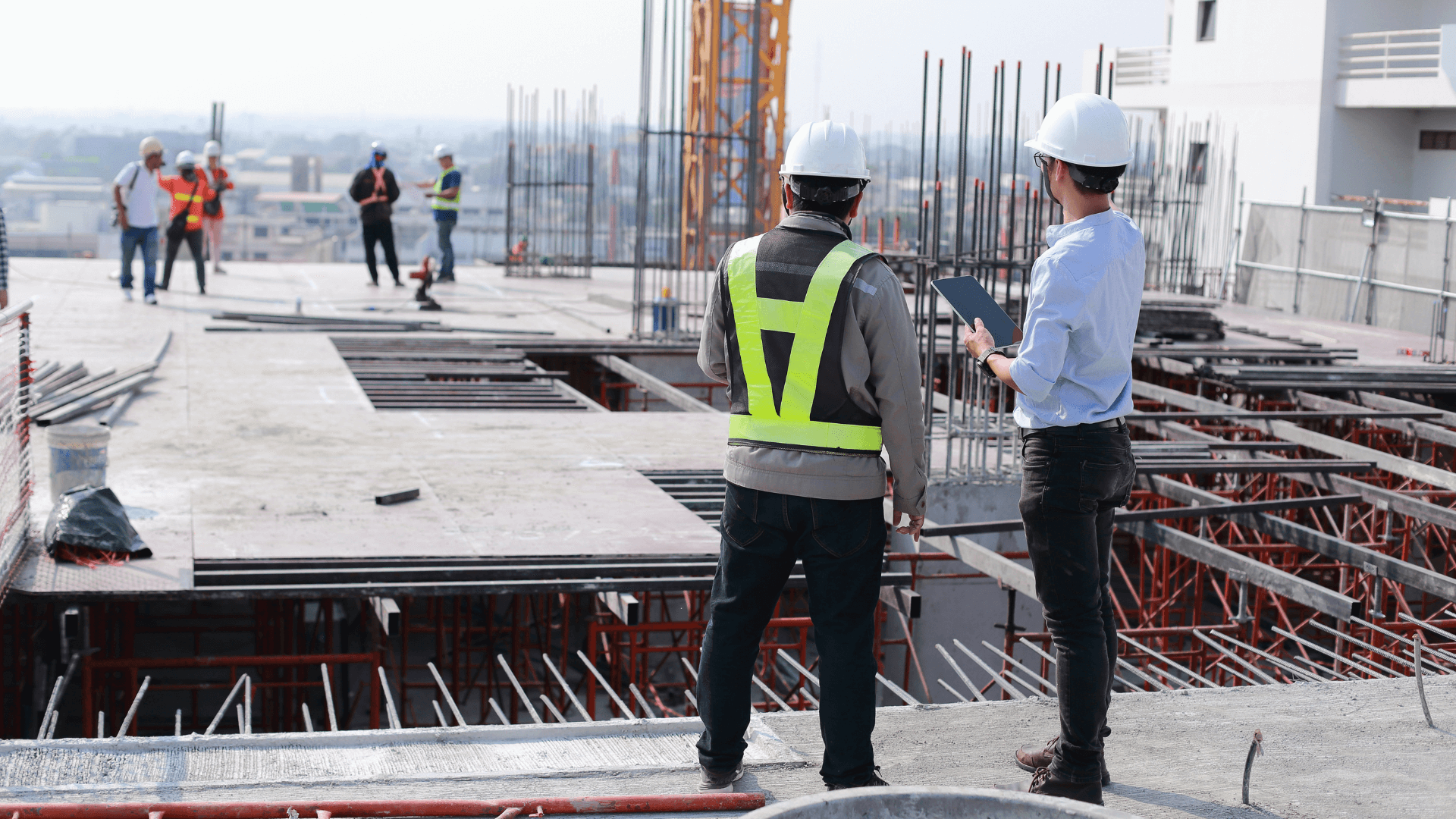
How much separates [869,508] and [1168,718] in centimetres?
176

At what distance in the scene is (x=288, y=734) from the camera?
4.62 m

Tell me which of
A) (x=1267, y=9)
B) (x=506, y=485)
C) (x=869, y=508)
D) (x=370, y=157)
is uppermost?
(x=1267, y=9)

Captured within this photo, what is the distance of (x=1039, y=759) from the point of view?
4363 mm

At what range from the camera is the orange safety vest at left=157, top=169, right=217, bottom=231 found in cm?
1820

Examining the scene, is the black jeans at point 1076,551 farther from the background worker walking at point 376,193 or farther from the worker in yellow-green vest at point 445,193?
the worker in yellow-green vest at point 445,193

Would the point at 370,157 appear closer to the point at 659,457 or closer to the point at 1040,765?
the point at 659,457

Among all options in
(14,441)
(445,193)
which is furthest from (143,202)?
(14,441)

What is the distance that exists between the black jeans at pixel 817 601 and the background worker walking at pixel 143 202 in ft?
48.7

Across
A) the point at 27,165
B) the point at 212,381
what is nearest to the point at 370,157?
the point at 212,381

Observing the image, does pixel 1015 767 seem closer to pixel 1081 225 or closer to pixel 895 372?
pixel 895 372

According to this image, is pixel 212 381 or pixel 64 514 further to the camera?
pixel 212 381

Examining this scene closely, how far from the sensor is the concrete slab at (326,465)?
750 cm

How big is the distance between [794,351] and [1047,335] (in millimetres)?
666

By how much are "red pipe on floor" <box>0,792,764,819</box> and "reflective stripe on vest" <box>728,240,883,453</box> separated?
1.03 meters
